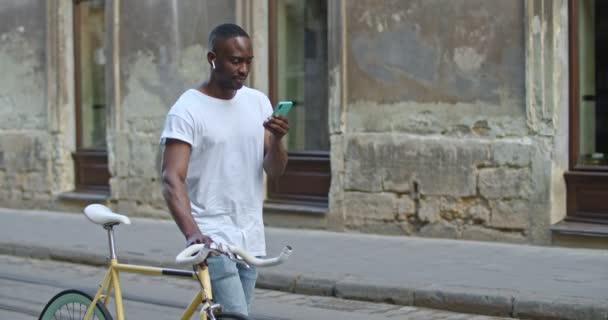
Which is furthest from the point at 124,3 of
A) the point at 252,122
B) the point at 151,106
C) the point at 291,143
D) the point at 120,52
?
the point at 252,122

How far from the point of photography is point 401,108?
11.1 metres

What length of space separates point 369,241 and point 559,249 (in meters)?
2.07

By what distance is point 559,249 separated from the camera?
9.77 meters

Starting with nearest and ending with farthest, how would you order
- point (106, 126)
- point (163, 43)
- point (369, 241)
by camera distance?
point (369, 241) < point (163, 43) < point (106, 126)

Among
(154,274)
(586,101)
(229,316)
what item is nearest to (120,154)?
(586,101)

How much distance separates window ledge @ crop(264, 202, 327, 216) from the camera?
11.8m

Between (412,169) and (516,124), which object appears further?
(412,169)

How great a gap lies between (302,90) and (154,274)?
869cm

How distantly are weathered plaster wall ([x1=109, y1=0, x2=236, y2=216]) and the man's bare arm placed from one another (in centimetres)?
914

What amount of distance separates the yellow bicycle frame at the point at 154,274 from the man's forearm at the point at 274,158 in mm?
554

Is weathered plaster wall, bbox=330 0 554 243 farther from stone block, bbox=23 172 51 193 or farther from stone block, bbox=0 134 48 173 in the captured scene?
stone block, bbox=0 134 48 173

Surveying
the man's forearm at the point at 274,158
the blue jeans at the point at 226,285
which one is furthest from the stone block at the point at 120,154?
the blue jeans at the point at 226,285

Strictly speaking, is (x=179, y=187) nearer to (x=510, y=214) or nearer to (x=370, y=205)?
(x=510, y=214)

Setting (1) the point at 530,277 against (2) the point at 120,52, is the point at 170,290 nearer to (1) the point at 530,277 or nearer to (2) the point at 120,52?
(1) the point at 530,277
